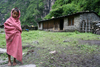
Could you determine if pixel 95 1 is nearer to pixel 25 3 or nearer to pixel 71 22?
pixel 71 22

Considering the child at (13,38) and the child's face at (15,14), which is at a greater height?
the child's face at (15,14)

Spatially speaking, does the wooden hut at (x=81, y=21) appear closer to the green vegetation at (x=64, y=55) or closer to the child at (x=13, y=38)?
the green vegetation at (x=64, y=55)

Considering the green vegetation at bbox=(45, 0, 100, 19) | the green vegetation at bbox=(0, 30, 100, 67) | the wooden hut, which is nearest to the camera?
the green vegetation at bbox=(0, 30, 100, 67)

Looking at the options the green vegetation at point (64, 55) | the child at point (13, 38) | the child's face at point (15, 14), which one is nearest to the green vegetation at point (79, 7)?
the green vegetation at point (64, 55)

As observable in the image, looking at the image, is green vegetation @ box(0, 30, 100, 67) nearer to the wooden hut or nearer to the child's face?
the child's face

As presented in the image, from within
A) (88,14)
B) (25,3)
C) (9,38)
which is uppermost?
(25,3)

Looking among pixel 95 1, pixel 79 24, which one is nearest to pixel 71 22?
pixel 79 24

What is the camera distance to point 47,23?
2141cm

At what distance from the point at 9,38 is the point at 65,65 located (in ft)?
5.75

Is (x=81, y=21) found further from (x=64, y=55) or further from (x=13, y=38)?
(x=13, y=38)

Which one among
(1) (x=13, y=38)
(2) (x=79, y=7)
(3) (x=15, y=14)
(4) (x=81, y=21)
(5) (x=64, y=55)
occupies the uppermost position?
(2) (x=79, y=7)

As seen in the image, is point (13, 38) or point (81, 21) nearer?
point (13, 38)

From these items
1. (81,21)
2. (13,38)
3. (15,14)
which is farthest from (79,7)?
(13,38)

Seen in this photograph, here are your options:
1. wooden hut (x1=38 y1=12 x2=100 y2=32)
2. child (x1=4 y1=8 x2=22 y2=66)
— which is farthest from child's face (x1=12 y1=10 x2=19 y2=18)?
wooden hut (x1=38 y1=12 x2=100 y2=32)
